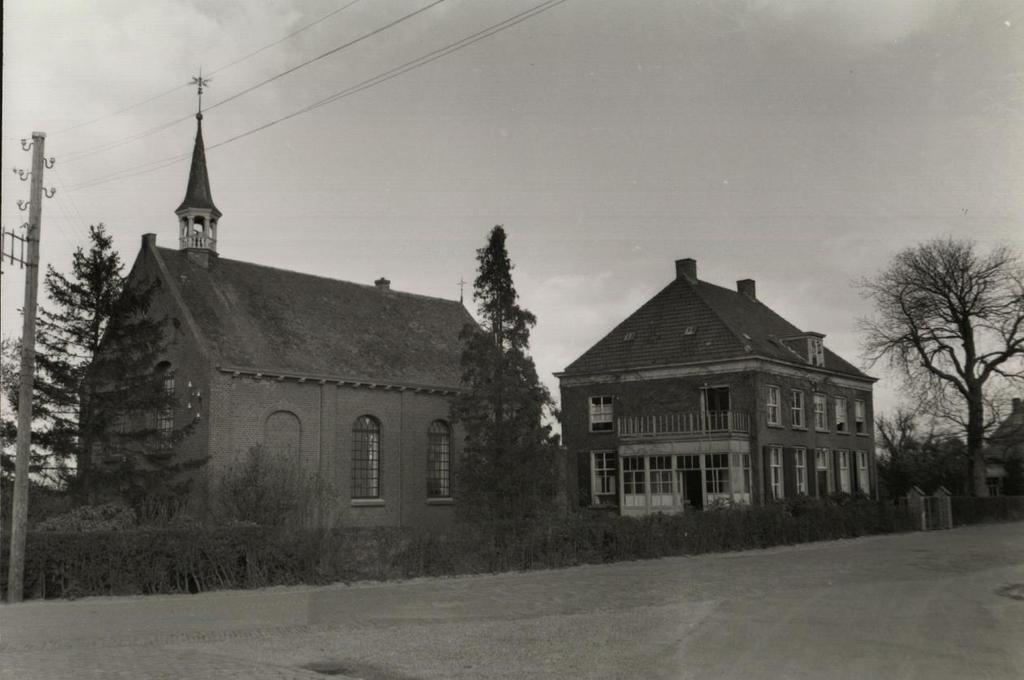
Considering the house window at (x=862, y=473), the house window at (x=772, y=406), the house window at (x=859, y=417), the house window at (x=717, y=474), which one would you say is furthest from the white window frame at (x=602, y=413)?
the house window at (x=862, y=473)

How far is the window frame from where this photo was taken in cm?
3350

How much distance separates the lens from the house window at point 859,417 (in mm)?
43219

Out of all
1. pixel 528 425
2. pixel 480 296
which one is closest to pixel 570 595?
pixel 528 425

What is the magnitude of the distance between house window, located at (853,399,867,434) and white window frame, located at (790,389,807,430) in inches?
225

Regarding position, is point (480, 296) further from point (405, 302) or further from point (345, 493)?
point (405, 302)

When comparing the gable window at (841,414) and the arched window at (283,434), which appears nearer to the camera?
the arched window at (283,434)

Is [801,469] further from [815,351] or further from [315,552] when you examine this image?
[315,552]

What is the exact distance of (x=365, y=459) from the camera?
33.9 metres

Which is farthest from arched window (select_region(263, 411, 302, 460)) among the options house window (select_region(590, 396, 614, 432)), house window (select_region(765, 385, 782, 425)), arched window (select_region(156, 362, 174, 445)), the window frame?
house window (select_region(765, 385, 782, 425))

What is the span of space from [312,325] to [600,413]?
1290 cm

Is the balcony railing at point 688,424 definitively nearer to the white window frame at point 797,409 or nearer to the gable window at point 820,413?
the white window frame at point 797,409

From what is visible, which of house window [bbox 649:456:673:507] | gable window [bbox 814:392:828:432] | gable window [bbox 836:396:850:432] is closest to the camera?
house window [bbox 649:456:673:507]

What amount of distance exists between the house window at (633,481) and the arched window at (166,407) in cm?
1725

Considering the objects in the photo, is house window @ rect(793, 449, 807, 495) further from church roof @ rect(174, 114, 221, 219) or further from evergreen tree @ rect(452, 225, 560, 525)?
church roof @ rect(174, 114, 221, 219)
